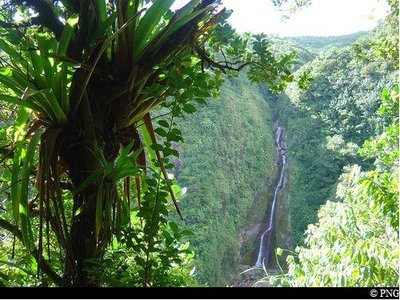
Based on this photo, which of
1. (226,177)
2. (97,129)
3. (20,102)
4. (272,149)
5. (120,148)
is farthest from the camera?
(272,149)

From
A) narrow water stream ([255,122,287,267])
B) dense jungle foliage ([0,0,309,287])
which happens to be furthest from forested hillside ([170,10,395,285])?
dense jungle foliage ([0,0,309,287])

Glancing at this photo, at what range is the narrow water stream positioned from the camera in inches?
445

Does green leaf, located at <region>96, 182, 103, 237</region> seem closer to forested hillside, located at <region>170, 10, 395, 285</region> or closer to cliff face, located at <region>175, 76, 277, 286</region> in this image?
cliff face, located at <region>175, 76, 277, 286</region>

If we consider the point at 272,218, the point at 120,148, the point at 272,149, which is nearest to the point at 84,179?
the point at 120,148

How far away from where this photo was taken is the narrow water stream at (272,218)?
11.3 m

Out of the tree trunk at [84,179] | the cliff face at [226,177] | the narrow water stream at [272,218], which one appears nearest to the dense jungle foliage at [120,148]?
the tree trunk at [84,179]

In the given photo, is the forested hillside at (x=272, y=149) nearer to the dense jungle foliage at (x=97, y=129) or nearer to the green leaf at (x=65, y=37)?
the dense jungle foliage at (x=97, y=129)

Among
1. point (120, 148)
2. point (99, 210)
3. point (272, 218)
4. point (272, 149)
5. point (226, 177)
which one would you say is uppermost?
point (272, 149)

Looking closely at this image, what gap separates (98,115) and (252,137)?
12.5 meters

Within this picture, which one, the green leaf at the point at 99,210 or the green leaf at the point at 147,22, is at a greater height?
the green leaf at the point at 147,22

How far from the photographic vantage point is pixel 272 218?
1262cm

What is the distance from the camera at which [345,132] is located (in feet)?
43.4

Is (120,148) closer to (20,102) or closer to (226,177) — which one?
(20,102)

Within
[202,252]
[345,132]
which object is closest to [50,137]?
[202,252]
